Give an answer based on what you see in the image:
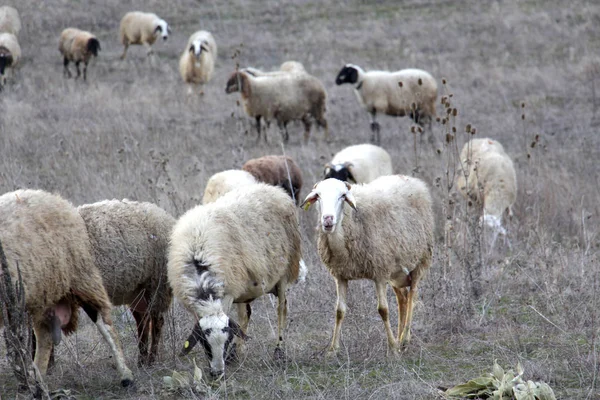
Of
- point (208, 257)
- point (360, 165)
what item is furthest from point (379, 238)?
point (360, 165)

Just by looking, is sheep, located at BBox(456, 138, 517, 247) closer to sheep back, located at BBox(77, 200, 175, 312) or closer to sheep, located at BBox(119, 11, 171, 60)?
sheep back, located at BBox(77, 200, 175, 312)

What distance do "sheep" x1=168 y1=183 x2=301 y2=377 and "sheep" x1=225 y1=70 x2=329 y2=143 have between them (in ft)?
33.0

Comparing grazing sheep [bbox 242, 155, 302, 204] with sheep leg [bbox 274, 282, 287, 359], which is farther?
grazing sheep [bbox 242, 155, 302, 204]

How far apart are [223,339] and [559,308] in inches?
132

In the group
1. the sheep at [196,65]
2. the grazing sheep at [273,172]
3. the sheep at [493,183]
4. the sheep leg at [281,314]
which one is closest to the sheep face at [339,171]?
the grazing sheep at [273,172]

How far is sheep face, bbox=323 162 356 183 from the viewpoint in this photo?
38.6 feet

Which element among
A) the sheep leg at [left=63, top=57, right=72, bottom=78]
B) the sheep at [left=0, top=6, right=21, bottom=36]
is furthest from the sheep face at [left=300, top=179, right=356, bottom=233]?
the sheep at [left=0, top=6, right=21, bottom=36]

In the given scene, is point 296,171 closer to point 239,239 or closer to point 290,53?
point 239,239

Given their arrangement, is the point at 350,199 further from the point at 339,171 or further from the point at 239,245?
the point at 339,171

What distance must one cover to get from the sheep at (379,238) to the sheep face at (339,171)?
444cm

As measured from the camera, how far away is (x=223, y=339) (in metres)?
5.67

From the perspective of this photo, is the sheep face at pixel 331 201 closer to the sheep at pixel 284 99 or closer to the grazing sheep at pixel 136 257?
the grazing sheep at pixel 136 257

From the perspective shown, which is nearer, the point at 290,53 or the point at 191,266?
the point at 191,266

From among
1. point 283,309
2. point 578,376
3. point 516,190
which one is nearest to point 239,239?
point 283,309
